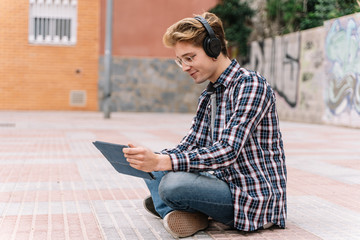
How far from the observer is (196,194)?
121 inches

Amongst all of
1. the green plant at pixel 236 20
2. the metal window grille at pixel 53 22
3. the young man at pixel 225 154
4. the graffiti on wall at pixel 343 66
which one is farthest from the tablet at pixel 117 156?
the metal window grille at pixel 53 22

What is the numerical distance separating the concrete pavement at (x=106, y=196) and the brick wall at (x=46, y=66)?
10843 mm

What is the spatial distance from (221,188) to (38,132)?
7.98m

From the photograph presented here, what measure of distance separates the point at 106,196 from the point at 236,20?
15413 mm

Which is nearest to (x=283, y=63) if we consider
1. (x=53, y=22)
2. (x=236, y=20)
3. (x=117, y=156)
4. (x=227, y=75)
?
(x=236, y=20)

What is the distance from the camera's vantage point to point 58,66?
19.5 metres

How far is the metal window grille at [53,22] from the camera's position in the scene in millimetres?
19188

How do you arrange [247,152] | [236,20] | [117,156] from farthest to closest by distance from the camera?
1. [236,20]
2. [247,152]
3. [117,156]

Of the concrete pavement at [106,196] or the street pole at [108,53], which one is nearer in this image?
the concrete pavement at [106,196]

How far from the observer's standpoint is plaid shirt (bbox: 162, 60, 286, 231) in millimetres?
2900

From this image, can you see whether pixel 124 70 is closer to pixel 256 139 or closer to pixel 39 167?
pixel 39 167

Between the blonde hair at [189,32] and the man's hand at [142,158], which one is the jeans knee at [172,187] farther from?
the blonde hair at [189,32]

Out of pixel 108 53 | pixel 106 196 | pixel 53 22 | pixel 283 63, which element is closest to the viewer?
pixel 106 196

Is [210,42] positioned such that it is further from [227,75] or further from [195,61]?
[227,75]
